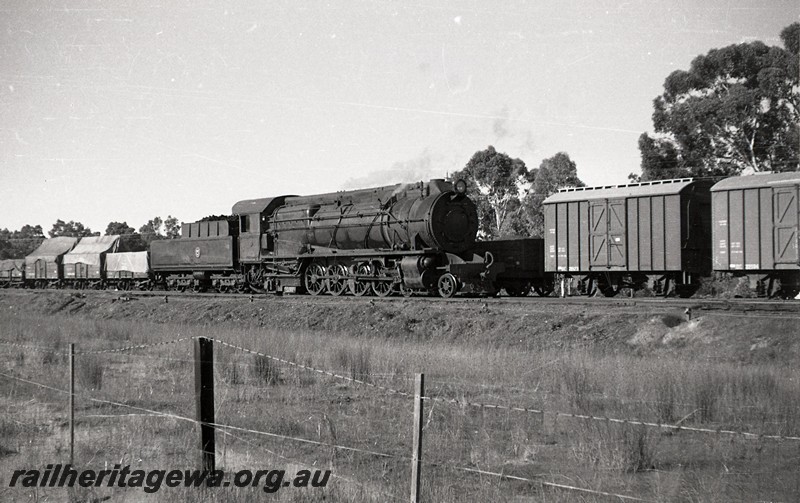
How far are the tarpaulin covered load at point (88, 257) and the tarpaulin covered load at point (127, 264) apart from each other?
1.43m

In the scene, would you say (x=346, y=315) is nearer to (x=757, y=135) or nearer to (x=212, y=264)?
(x=212, y=264)

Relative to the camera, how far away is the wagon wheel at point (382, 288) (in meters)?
23.5

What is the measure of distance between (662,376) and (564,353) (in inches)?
132

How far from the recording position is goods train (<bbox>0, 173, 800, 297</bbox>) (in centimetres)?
2003

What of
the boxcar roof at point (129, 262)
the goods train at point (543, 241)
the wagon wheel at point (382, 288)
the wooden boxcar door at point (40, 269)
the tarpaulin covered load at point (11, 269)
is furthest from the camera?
the tarpaulin covered load at point (11, 269)

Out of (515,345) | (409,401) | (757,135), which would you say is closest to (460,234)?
(515,345)

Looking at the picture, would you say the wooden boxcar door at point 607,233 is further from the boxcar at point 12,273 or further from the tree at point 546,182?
the boxcar at point 12,273

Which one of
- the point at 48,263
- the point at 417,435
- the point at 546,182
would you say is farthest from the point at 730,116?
the point at 48,263

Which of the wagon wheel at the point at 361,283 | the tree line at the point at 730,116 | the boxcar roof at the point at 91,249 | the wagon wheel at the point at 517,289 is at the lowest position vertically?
the wagon wheel at the point at 517,289

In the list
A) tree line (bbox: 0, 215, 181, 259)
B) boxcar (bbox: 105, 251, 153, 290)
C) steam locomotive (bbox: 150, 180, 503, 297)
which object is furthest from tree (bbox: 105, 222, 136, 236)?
steam locomotive (bbox: 150, 180, 503, 297)

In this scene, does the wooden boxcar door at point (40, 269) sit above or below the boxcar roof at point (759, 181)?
below

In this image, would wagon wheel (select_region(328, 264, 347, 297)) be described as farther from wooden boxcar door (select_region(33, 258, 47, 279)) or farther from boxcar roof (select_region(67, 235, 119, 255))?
wooden boxcar door (select_region(33, 258, 47, 279))

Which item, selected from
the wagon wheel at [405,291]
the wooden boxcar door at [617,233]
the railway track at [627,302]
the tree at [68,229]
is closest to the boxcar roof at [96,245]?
the railway track at [627,302]

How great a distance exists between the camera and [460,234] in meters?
22.6
